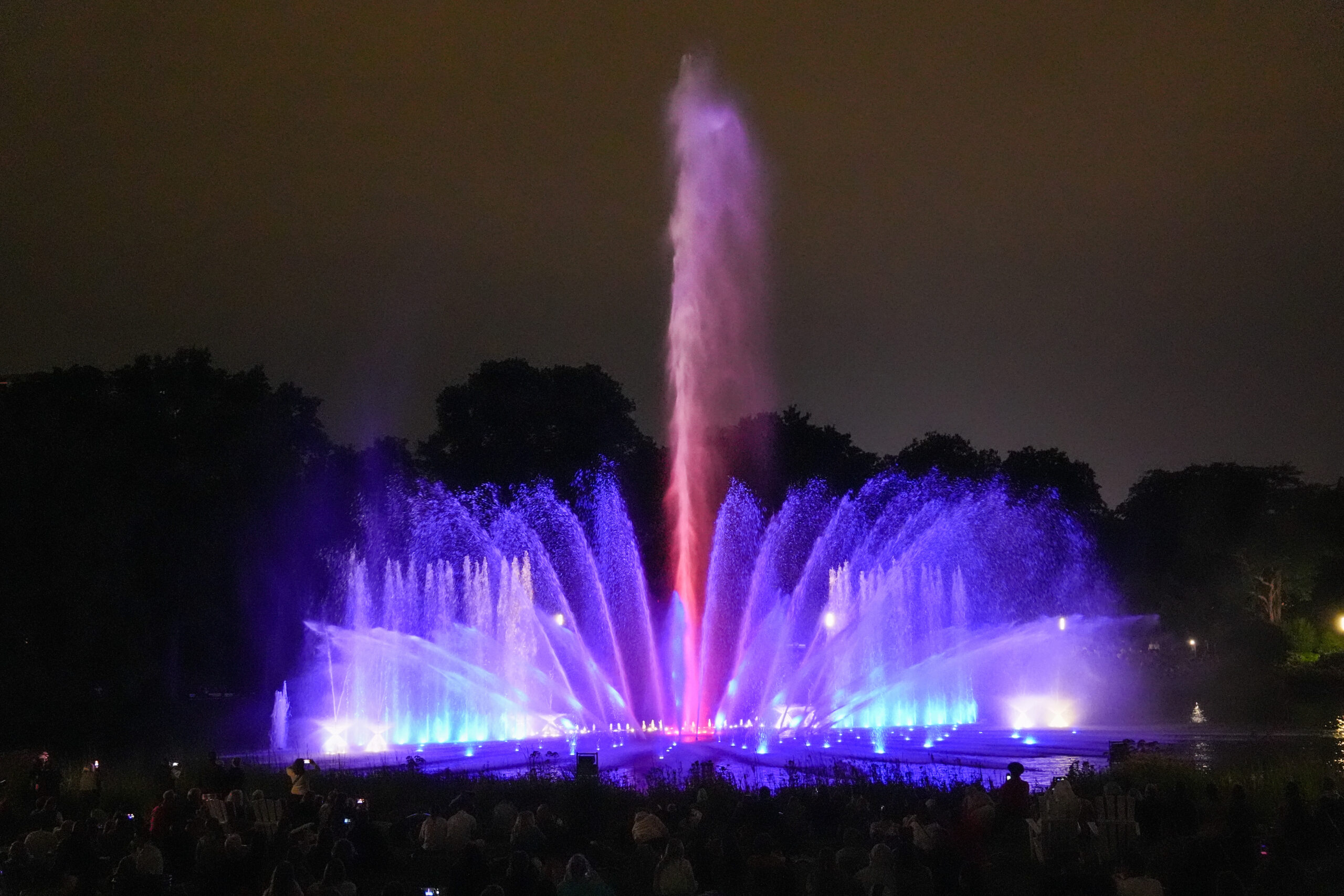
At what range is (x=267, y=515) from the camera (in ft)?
168

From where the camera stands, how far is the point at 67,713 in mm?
42531

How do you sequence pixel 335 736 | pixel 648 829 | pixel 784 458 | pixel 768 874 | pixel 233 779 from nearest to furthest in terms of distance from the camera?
pixel 768 874 → pixel 648 829 → pixel 233 779 → pixel 335 736 → pixel 784 458

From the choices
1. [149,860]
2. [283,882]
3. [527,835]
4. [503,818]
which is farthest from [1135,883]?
[149,860]

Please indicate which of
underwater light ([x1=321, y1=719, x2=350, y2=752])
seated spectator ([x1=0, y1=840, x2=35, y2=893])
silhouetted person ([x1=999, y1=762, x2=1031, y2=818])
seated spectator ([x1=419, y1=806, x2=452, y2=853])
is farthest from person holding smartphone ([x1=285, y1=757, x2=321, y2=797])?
underwater light ([x1=321, y1=719, x2=350, y2=752])

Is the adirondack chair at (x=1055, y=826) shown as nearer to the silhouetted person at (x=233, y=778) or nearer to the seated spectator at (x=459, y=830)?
the seated spectator at (x=459, y=830)

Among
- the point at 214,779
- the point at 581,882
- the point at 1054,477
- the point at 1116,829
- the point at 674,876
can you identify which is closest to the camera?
the point at 581,882

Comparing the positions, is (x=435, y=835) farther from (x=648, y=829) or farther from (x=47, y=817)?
(x=47, y=817)

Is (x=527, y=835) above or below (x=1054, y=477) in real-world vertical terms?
below

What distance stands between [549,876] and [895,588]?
3586cm

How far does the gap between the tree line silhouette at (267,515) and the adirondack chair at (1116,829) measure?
36.4 meters

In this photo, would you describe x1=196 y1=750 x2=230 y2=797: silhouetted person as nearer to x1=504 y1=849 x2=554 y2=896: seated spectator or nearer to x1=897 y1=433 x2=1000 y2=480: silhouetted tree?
x1=504 y1=849 x2=554 y2=896: seated spectator

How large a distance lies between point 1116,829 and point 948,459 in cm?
6119

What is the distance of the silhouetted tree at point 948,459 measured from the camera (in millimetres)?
74750

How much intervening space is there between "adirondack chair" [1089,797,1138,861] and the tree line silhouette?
119 ft
